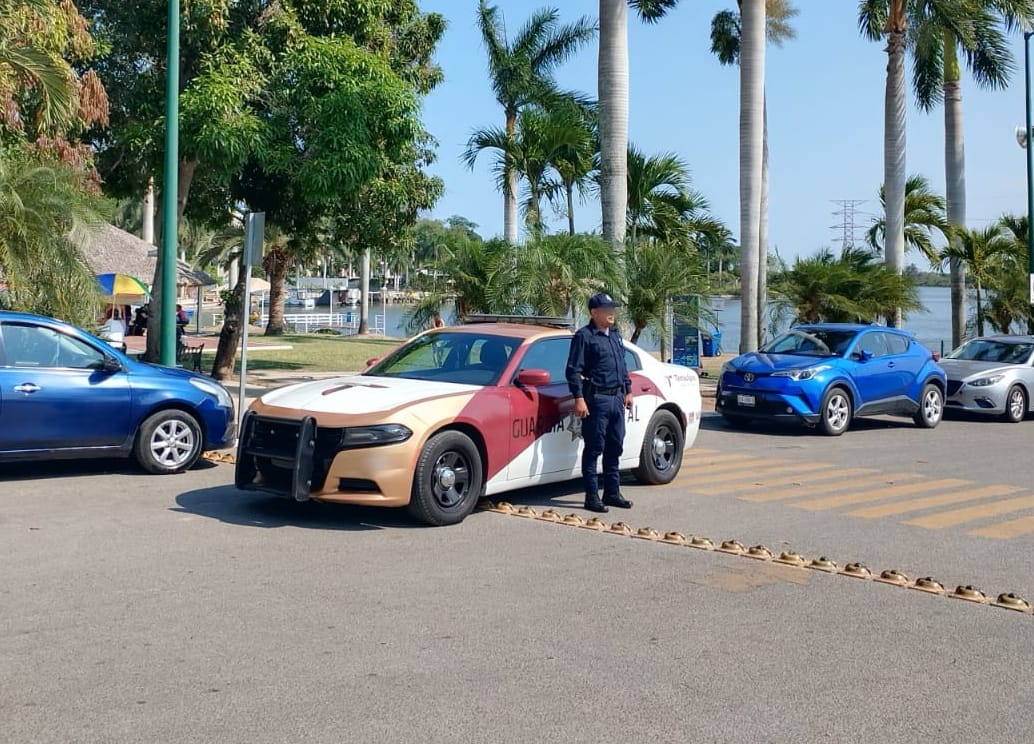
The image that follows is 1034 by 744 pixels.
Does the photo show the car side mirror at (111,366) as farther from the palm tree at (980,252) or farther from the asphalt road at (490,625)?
the palm tree at (980,252)

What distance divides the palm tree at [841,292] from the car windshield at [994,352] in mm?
3548

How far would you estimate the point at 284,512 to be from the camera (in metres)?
9.12

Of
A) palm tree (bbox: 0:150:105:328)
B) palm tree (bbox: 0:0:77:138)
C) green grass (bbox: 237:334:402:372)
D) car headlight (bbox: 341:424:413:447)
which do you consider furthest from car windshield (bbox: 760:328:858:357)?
palm tree (bbox: 0:0:77:138)

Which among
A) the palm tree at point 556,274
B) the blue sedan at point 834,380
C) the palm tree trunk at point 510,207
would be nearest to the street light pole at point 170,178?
the palm tree at point 556,274

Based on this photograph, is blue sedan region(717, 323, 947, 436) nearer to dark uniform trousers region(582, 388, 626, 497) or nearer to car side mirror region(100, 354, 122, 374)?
dark uniform trousers region(582, 388, 626, 497)

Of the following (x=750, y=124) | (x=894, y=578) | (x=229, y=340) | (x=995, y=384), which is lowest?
(x=894, y=578)

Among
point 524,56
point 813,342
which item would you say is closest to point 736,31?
point 524,56

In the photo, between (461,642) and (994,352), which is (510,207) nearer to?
(994,352)

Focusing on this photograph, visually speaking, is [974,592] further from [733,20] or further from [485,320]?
[733,20]

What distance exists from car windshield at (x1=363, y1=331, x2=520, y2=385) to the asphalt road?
1301 millimetres

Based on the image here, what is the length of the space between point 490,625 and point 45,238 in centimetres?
1121

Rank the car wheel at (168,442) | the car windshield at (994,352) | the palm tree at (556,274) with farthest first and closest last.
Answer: the car windshield at (994,352) → the palm tree at (556,274) → the car wheel at (168,442)

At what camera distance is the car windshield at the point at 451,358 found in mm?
9539

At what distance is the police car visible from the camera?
833 centimetres
